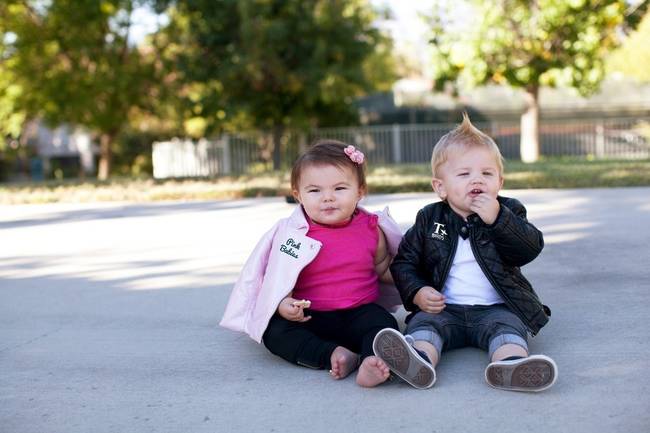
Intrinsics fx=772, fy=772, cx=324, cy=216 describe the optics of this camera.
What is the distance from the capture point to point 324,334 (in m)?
3.06

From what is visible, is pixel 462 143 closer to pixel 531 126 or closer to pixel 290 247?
pixel 290 247

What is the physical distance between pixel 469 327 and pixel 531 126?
1641 cm

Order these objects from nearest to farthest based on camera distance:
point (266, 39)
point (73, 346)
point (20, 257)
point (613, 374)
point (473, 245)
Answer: point (613, 374) < point (473, 245) < point (73, 346) < point (20, 257) < point (266, 39)

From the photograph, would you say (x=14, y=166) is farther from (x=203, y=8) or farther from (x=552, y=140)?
(x=552, y=140)

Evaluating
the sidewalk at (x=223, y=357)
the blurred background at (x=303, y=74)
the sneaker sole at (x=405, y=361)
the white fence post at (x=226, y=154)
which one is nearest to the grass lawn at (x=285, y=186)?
the sidewalk at (x=223, y=357)

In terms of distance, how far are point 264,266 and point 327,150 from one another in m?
0.55

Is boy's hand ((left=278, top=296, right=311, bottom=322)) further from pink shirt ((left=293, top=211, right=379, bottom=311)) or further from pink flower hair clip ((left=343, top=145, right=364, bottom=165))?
pink flower hair clip ((left=343, top=145, right=364, bottom=165))

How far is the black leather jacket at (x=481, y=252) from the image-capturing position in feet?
9.51

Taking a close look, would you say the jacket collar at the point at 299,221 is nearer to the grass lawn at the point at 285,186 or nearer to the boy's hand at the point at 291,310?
the boy's hand at the point at 291,310

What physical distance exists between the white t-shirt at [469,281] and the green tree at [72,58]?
58.7 feet

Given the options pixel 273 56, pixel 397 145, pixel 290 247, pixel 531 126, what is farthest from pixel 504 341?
pixel 397 145

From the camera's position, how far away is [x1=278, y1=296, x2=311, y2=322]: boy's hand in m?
2.94

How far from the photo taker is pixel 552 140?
22.0 meters

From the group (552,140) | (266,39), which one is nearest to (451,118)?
(552,140)
